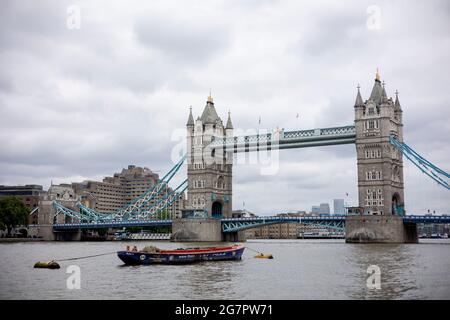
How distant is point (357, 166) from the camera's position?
102 metres

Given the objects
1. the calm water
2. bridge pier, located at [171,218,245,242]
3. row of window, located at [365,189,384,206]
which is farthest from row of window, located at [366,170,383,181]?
the calm water

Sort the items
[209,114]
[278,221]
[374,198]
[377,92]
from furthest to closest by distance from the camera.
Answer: [209,114] → [278,221] → [377,92] → [374,198]

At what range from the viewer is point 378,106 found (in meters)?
100

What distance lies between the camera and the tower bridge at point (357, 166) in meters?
95.1

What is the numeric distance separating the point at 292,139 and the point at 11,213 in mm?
60269

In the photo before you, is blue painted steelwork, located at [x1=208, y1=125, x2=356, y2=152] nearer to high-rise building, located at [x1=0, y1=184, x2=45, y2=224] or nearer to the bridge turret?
the bridge turret

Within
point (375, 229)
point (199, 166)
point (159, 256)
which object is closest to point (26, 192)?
point (199, 166)

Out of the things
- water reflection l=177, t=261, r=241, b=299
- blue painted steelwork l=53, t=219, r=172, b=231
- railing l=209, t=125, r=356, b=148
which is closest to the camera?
water reflection l=177, t=261, r=241, b=299

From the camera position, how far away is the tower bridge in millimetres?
95062

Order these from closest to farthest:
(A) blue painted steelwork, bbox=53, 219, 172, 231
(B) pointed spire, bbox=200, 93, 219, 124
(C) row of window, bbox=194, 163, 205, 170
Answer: (C) row of window, bbox=194, 163, 205, 170, (A) blue painted steelwork, bbox=53, 219, 172, 231, (B) pointed spire, bbox=200, 93, 219, 124

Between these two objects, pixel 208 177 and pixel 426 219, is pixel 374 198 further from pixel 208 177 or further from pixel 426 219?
pixel 208 177

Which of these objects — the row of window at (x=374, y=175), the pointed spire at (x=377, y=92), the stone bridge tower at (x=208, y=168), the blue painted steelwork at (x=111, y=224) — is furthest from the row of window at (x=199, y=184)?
the pointed spire at (x=377, y=92)

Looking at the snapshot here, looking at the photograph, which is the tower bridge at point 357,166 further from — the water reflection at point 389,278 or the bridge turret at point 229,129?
the water reflection at point 389,278
